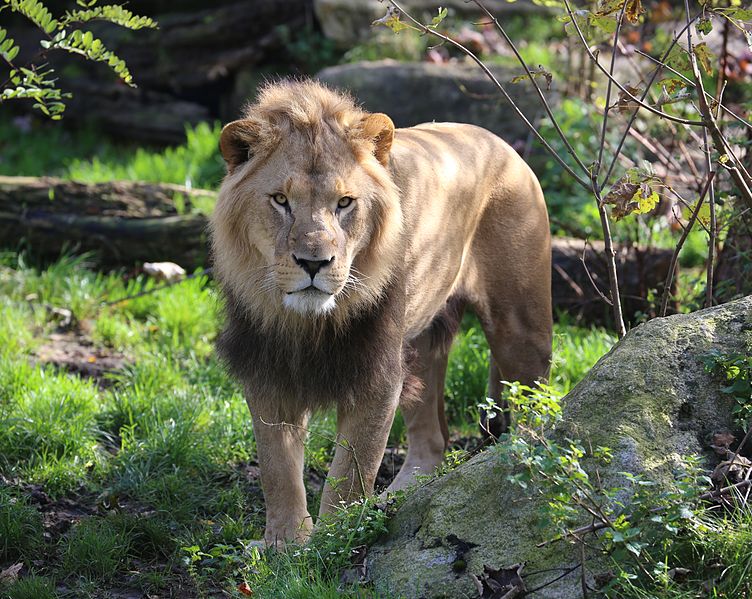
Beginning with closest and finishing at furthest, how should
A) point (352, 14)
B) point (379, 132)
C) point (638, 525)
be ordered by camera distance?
point (638, 525) < point (379, 132) < point (352, 14)

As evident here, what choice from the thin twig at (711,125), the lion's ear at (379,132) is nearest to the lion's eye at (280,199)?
the lion's ear at (379,132)

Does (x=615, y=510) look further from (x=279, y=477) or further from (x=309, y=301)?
(x=279, y=477)

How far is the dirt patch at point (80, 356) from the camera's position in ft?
18.4

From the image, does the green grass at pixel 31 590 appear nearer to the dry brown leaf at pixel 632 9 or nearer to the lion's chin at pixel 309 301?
the lion's chin at pixel 309 301

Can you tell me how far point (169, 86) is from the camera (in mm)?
10945

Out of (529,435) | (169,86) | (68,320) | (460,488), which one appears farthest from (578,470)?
(169,86)

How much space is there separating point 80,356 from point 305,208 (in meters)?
2.85

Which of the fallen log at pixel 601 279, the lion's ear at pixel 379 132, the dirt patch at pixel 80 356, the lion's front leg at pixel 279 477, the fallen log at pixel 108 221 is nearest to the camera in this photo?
the lion's ear at pixel 379 132

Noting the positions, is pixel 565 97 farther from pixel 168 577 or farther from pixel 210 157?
pixel 168 577

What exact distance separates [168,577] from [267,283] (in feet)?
3.79

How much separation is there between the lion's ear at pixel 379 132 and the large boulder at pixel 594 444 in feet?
3.85

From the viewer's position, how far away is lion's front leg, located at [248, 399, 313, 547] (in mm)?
Result: 3840

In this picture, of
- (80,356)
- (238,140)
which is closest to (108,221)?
(80,356)

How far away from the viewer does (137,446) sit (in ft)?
15.0
